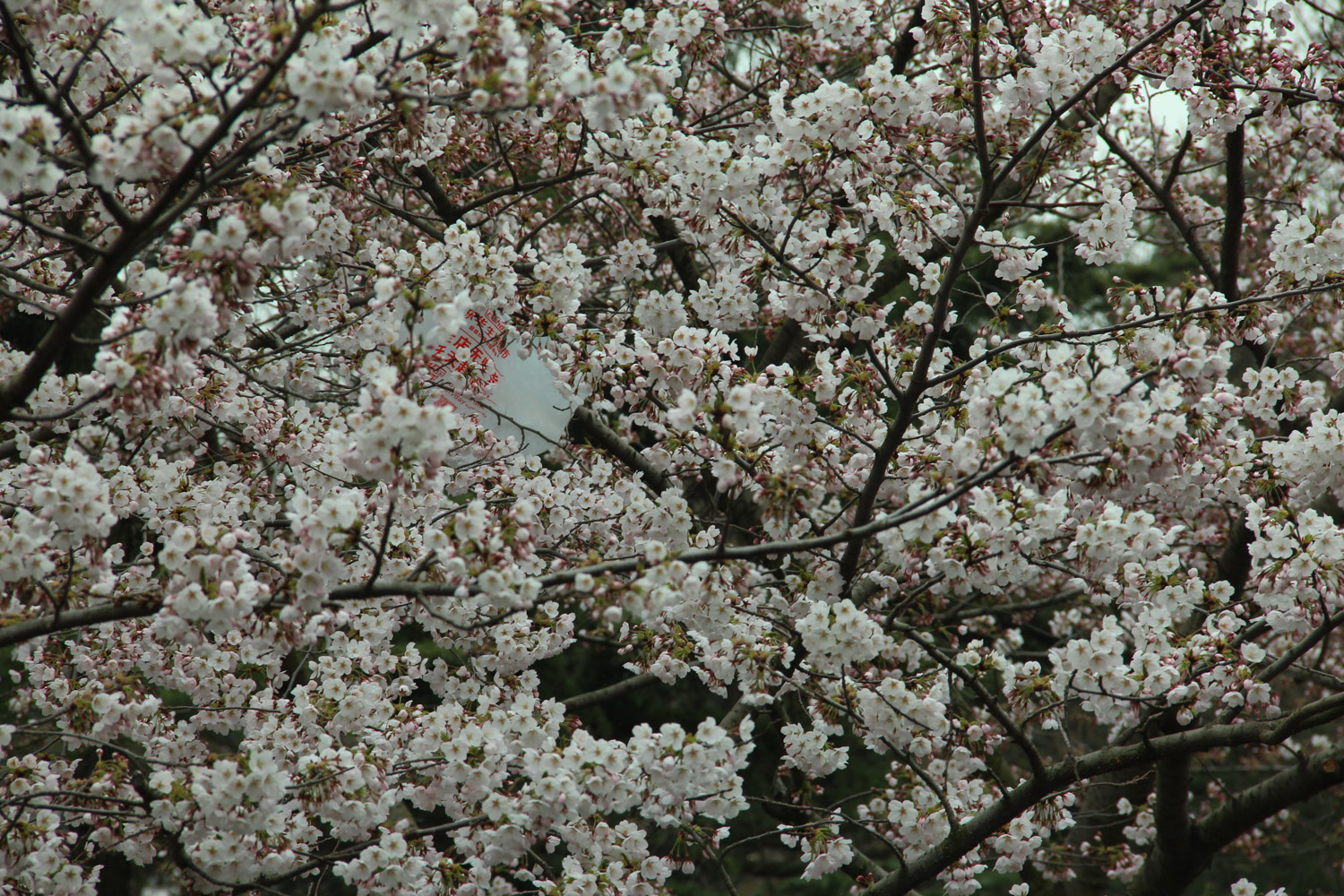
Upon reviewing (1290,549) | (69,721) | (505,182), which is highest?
(505,182)

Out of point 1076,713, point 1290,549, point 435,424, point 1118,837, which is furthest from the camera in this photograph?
point 1076,713

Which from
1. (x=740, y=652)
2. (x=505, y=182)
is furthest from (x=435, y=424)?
(x=505, y=182)

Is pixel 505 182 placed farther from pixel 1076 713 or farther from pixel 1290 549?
pixel 1076 713

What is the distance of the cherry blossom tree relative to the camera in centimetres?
273

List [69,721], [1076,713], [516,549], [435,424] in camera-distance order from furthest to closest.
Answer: [1076,713] < [69,721] < [516,549] < [435,424]

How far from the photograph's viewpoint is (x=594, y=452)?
502 cm

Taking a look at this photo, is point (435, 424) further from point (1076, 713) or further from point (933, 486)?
point (1076, 713)

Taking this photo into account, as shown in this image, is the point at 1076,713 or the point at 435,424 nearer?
the point at 435,424

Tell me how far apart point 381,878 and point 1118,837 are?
5.08 metres

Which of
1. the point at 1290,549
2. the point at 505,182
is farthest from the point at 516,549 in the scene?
the point at 505,182

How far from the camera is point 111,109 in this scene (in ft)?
13.5

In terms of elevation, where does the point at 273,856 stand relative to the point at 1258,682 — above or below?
below

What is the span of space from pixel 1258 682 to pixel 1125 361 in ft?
4.07

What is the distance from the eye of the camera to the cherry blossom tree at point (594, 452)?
2727mm
